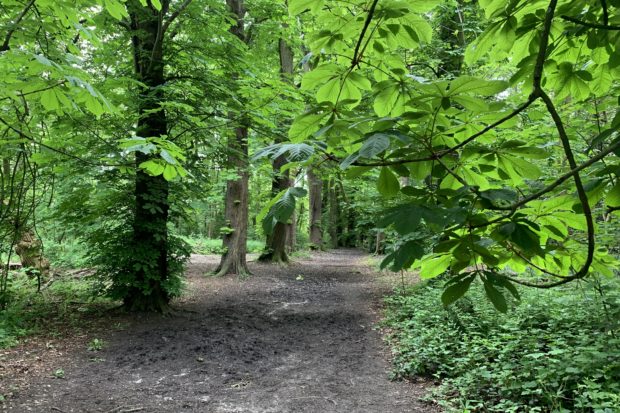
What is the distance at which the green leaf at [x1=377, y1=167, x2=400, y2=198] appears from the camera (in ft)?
3.89

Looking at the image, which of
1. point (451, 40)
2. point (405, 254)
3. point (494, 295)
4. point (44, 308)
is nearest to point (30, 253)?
point (44, 308)

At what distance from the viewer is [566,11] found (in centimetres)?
133

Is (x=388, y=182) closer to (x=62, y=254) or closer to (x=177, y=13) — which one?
(x=177, y=13)

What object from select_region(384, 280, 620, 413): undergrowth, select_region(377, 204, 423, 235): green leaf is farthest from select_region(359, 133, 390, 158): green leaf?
select_region(384, 280, 620, 413): undergrowth

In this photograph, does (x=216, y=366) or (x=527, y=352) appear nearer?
(x=527, y=352)

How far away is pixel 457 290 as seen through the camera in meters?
1.13

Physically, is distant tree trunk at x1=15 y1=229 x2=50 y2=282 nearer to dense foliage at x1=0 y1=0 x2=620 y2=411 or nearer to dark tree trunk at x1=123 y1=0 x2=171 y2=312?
dense foliage at x1=0 y1=0 x2=620 y2=411

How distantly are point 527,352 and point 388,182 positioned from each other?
373 cm

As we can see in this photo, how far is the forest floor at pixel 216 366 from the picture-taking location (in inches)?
158

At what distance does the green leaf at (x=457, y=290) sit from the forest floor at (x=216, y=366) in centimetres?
330

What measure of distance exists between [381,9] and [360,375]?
451 cm

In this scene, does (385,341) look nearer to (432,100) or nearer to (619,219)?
(619,219)

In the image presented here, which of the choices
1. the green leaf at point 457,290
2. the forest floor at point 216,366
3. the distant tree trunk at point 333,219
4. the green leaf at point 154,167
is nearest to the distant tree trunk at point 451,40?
the forest floor at point 216,366

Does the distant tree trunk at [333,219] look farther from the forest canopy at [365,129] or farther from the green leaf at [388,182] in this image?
the green leaf at [388,182]
